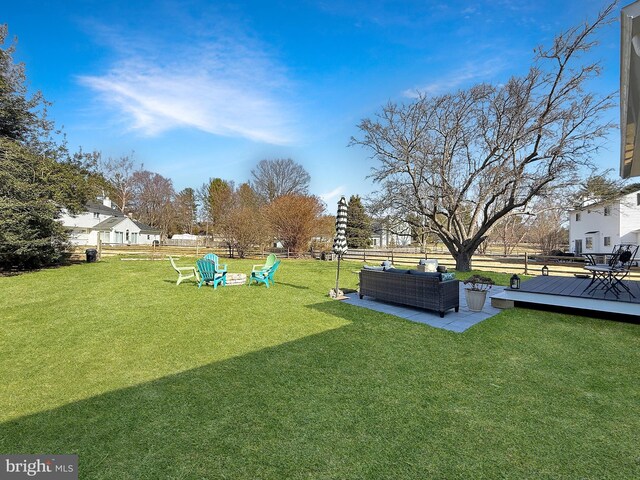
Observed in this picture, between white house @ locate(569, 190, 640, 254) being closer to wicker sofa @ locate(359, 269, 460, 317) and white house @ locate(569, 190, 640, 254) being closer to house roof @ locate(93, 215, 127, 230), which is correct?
wicker sofa @ locate(359, 269, 460, 317)

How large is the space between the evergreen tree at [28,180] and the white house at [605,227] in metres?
29.1

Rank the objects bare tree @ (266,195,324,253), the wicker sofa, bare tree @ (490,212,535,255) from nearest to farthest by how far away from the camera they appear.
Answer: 1. the wicker sofa
2. bare tree @ (490,212,535,255)
3. bare tree @ (266,195,324,253)

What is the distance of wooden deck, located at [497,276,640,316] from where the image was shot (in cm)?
588

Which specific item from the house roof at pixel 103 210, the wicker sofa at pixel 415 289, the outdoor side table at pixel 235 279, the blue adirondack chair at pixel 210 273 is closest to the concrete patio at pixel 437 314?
the wicker sofa at pixel 415 289

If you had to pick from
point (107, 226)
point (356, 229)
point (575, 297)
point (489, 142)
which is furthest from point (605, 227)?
point (107, 226)

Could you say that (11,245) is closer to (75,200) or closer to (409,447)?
(75,200)

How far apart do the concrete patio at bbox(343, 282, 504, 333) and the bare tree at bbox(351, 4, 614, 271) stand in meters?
8.01

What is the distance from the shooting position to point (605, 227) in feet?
80.5

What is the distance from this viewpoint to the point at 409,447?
7.82 feet

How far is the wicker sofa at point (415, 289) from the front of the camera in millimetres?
6285

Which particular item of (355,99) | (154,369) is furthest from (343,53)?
(154,369)

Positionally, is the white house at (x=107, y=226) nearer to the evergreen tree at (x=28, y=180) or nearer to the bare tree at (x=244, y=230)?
the bare tree at (x=244, y=230)

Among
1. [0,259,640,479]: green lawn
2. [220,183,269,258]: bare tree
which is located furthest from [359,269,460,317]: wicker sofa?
[220,183,269,258]: bare tree

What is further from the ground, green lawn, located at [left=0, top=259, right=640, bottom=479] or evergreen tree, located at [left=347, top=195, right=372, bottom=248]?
evergreen tree, located at [left=347, top=195, right=372, bottom=248]
